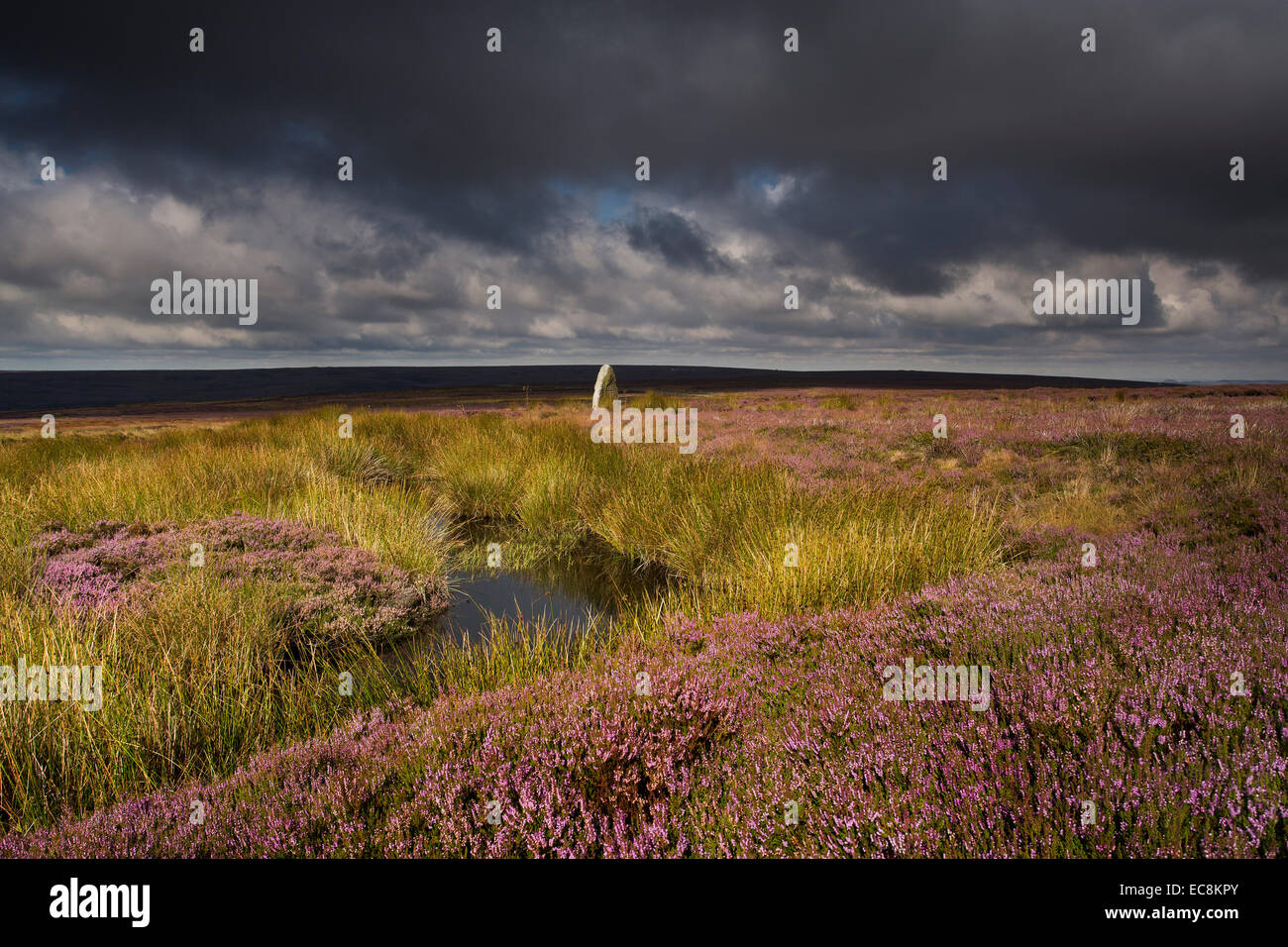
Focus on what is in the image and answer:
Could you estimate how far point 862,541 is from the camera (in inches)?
198

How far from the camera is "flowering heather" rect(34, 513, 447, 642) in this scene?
5.39 metres

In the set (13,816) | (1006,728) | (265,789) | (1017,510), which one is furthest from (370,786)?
(1017,510)

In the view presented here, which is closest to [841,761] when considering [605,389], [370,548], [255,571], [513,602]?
[513,602]

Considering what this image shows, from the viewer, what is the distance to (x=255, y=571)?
19.8ft

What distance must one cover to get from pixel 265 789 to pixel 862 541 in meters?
4.24

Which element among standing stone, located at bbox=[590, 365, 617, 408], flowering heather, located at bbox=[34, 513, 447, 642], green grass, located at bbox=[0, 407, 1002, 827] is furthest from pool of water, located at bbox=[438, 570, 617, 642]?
standing stone, located at bbox=[590, 365, 617, 408]

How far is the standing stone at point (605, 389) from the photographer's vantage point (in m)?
21.9

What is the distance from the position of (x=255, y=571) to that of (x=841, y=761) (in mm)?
5911

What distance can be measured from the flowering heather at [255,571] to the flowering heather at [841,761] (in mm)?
2720

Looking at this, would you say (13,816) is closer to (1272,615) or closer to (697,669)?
(697,669)

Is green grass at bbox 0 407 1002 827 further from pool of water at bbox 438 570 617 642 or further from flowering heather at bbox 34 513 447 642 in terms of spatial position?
pool of water at bbox 438 570 617 642

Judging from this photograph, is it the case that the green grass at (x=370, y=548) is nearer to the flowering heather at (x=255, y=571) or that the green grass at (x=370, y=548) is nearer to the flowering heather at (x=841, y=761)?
the flowering heather at (x=255, y=571)

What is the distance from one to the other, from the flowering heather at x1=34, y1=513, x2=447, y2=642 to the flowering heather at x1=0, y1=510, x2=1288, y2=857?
8.93 ft

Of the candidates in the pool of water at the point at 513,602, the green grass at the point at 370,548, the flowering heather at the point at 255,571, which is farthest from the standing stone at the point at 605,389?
the flowering heather at the point at 255,571
